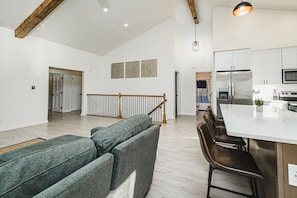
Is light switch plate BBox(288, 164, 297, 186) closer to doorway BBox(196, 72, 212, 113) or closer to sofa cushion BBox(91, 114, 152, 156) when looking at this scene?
sofa cushion BBox(91, 114, 152, 156)

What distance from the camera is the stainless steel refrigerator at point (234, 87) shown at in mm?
4312

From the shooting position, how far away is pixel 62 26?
483 cm

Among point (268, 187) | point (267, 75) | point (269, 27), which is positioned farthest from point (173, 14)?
point (268, 187)

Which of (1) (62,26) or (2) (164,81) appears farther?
(2) (164,81)

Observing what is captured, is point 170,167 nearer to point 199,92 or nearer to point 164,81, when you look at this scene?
point 164,81

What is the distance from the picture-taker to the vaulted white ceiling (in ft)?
12.6

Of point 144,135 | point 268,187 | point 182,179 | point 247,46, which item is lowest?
point 182,179

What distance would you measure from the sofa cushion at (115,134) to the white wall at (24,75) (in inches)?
190

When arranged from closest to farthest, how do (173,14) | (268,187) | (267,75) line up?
1. (268,187)
2. (267,75)
3. (173,14)

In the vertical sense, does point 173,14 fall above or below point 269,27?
above

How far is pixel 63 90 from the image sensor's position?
8156 millimetres

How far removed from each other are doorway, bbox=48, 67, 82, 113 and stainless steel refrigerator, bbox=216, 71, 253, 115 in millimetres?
7068

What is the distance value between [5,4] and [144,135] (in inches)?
188

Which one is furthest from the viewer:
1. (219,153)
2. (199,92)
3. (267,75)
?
(199,92)
